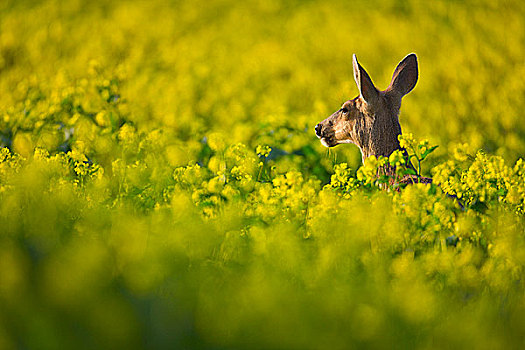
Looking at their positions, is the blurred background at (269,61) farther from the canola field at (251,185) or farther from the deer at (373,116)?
the deer at (373,116)

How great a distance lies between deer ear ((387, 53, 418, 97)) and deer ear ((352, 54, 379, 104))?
0.18 meters

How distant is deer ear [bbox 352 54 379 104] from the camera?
259cm

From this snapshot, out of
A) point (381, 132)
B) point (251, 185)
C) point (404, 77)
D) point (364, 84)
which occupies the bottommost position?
point (251, 185)

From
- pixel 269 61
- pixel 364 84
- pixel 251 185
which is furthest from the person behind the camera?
pixel 269 61

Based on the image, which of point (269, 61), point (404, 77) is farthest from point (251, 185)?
point (269, 61)

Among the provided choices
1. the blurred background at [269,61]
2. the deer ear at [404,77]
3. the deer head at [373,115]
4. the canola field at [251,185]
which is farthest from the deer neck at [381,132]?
the blurred background at [269,61]

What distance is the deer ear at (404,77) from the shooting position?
112 inches

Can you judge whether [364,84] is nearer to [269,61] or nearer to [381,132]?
[381,132]

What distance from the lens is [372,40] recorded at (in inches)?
199

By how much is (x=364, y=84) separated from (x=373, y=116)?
18 centimetres

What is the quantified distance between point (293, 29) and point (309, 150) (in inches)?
61.2

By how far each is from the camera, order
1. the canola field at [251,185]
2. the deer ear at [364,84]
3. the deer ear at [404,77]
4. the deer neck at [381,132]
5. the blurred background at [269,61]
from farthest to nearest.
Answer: the blurred background at [269,61] < the deer ear at [404,77] < the deer neck at [381,132] < the deer ear at [364,84] < the canola field at [251,185]

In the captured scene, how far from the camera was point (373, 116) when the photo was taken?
2.71m

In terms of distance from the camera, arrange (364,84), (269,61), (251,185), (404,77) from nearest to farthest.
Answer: (251,185)
(364,84)
(404,77)
(269,61)
